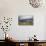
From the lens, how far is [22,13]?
3.18 meters

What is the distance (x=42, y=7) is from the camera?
10.5 ft

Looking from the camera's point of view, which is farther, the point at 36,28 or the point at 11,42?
the point at 36,28

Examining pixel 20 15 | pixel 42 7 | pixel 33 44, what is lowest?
pixel 33 44

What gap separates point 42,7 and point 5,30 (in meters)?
1.13

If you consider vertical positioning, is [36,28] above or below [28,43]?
above

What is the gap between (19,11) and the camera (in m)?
3.18

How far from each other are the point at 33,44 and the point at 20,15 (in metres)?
0.82

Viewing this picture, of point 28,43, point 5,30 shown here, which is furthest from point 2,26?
point 28,43

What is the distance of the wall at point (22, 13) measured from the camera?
10.3 feet

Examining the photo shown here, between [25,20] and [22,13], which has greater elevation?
[22,13]

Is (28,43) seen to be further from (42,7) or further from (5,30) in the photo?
(42,7)

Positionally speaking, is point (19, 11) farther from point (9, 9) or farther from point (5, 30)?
point (5, 30)

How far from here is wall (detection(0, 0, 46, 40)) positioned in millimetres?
3154

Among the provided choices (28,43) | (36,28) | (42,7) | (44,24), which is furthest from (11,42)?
(42,7)
